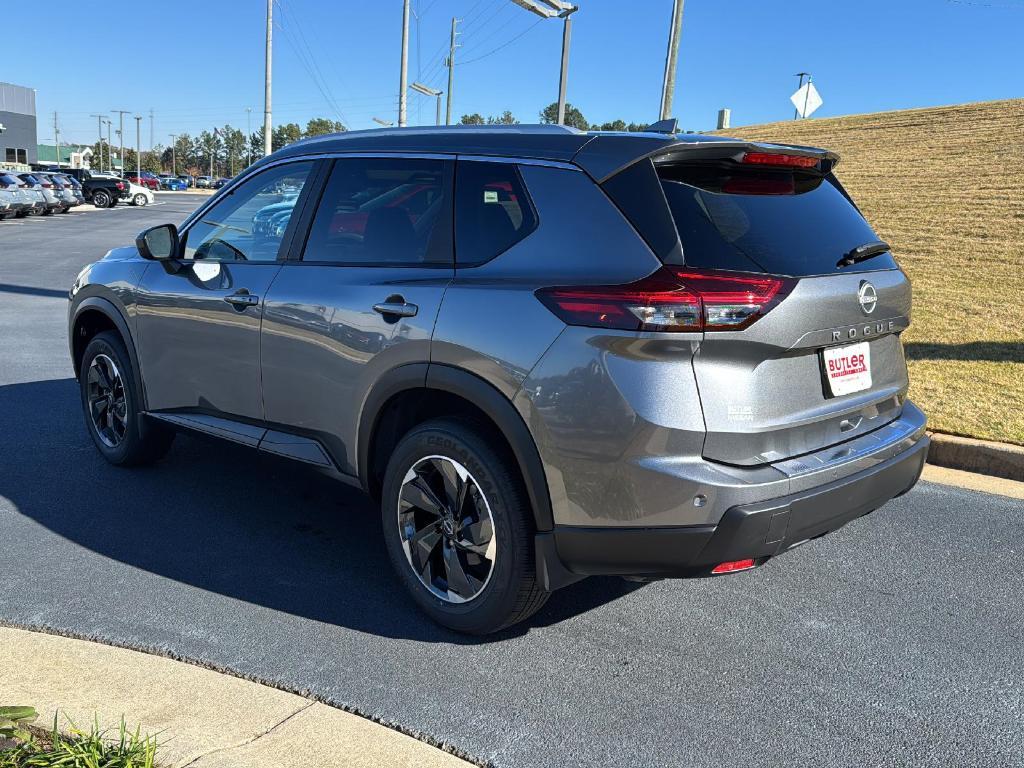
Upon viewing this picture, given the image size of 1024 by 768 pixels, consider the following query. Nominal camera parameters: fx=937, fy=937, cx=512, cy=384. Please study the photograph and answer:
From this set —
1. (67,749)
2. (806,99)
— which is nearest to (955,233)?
(806,99)

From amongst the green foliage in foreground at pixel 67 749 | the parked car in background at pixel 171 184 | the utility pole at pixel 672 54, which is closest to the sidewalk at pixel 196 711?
the green foliage in foreground at pixel 67 749

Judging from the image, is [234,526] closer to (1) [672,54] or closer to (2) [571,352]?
(2) [571,352]

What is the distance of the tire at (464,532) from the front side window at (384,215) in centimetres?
70

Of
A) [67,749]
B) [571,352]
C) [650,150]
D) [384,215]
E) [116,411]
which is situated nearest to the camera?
[67,749]

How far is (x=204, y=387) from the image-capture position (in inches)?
177

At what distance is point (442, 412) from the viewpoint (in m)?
3.63

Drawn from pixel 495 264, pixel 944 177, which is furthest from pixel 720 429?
pixel 944 177

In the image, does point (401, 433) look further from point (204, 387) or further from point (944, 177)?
point (944, 177)

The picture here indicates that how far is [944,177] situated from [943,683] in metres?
22.6

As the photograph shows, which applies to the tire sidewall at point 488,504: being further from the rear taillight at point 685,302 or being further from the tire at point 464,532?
the rear taillight at point 685,302

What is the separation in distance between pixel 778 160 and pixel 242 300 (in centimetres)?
234

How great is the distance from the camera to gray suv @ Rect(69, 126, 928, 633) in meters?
2.87

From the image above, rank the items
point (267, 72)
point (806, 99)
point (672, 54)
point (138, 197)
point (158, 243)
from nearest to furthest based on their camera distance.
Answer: point (158, 243) < point (672, 54) < point (806, 99) < point (267, 72) < point (138, 197)

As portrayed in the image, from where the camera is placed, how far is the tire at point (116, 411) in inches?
199
